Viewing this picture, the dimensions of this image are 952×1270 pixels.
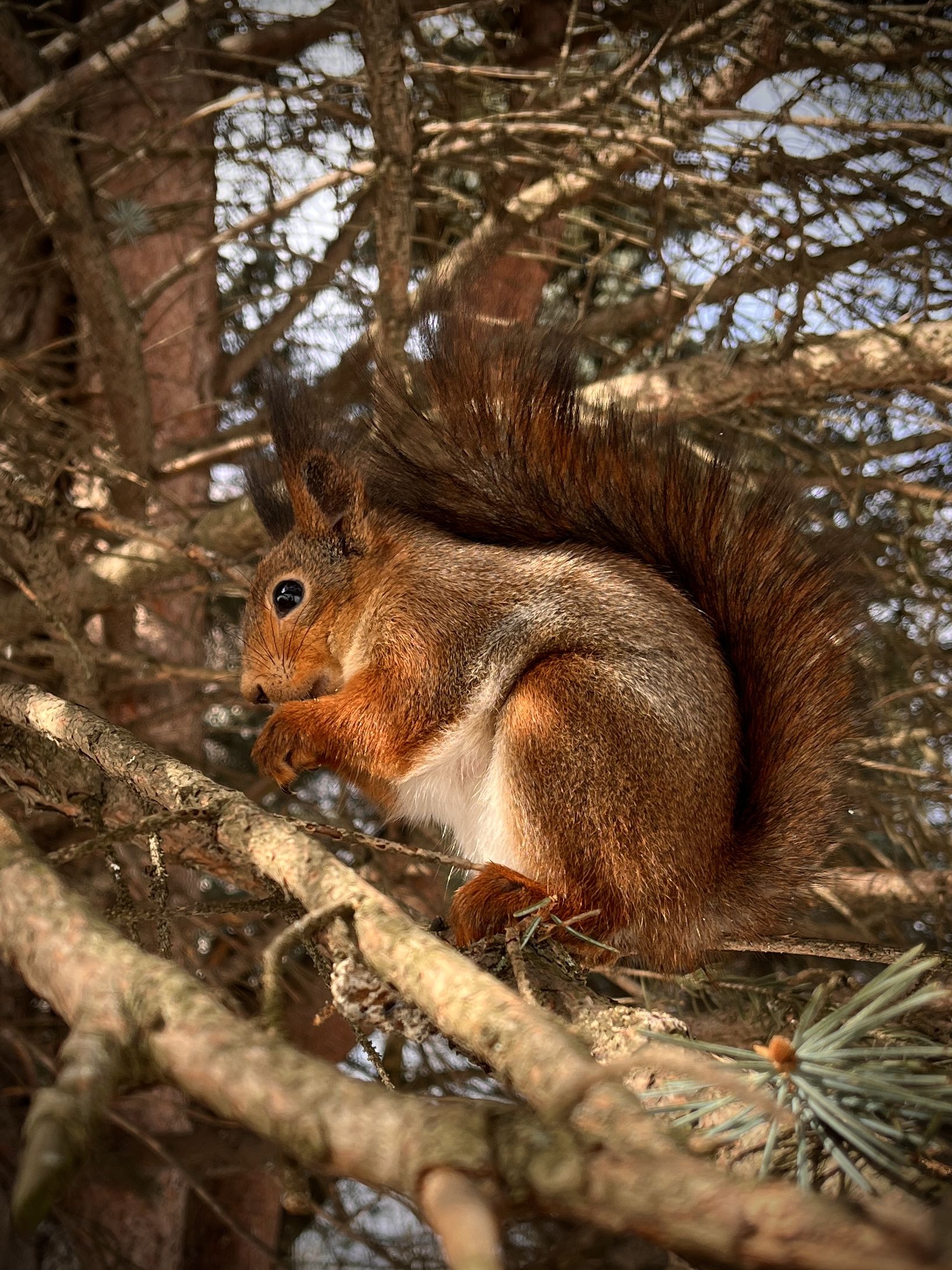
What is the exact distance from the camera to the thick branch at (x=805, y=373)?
1831 millimetres

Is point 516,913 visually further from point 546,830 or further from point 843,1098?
point 843,1098

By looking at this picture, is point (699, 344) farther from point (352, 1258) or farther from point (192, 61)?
point (352, 1258)

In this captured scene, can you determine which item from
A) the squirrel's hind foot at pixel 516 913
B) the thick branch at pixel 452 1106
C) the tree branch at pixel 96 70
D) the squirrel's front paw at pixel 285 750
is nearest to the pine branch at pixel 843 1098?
the thick branch at pixel 452 1106

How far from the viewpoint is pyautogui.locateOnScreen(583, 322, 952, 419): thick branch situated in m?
1.83

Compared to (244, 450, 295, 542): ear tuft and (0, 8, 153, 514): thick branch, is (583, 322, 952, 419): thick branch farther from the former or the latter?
(0, 8, 153, 514): thick branch

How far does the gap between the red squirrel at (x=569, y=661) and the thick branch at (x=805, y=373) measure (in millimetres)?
404

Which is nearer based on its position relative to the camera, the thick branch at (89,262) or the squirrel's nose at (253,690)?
the squirrel's nose at (253,690)

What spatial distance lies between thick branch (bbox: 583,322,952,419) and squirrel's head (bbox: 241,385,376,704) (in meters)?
0.50

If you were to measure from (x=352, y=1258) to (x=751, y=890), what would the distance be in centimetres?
249

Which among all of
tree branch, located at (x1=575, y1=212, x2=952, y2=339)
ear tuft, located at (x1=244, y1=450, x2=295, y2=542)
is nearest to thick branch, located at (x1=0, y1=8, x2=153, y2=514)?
ear tuft, located at (x1=244, y1=450, x2=295, y2=542)

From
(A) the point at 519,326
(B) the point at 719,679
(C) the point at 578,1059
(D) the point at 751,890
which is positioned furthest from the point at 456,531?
(C) the point at 578,1059

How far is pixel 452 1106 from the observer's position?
0.51 meters

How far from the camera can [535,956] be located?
1.07 meters

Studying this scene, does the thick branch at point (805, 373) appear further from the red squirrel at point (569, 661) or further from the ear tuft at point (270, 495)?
the ear tuft at point (270, 495)
